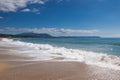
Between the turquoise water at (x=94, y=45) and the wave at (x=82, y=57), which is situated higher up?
the wave at (x=82, y=57)

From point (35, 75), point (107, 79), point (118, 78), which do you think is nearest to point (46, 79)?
point (35, 75)

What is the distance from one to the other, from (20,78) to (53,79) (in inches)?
50.7

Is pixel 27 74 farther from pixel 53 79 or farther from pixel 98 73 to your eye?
pixel 98 73

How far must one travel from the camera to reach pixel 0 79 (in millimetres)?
6961

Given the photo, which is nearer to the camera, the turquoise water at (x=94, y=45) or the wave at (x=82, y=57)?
the wave at (x=82, y=57)

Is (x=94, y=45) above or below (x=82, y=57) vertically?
below

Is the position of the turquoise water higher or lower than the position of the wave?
lower

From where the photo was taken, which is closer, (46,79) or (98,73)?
(46,79)

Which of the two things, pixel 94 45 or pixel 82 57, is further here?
pixel 94 45

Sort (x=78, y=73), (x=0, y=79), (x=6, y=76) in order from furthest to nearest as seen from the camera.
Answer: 1. (x=78, y=73)
2. (x=6, y=76)
3. (x=0, y=79)

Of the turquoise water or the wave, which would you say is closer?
the wave

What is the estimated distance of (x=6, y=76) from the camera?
7449 millimetres

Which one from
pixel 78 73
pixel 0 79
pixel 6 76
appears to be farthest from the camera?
pixel 78 73

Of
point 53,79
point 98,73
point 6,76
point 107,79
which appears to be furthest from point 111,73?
point 6,76
